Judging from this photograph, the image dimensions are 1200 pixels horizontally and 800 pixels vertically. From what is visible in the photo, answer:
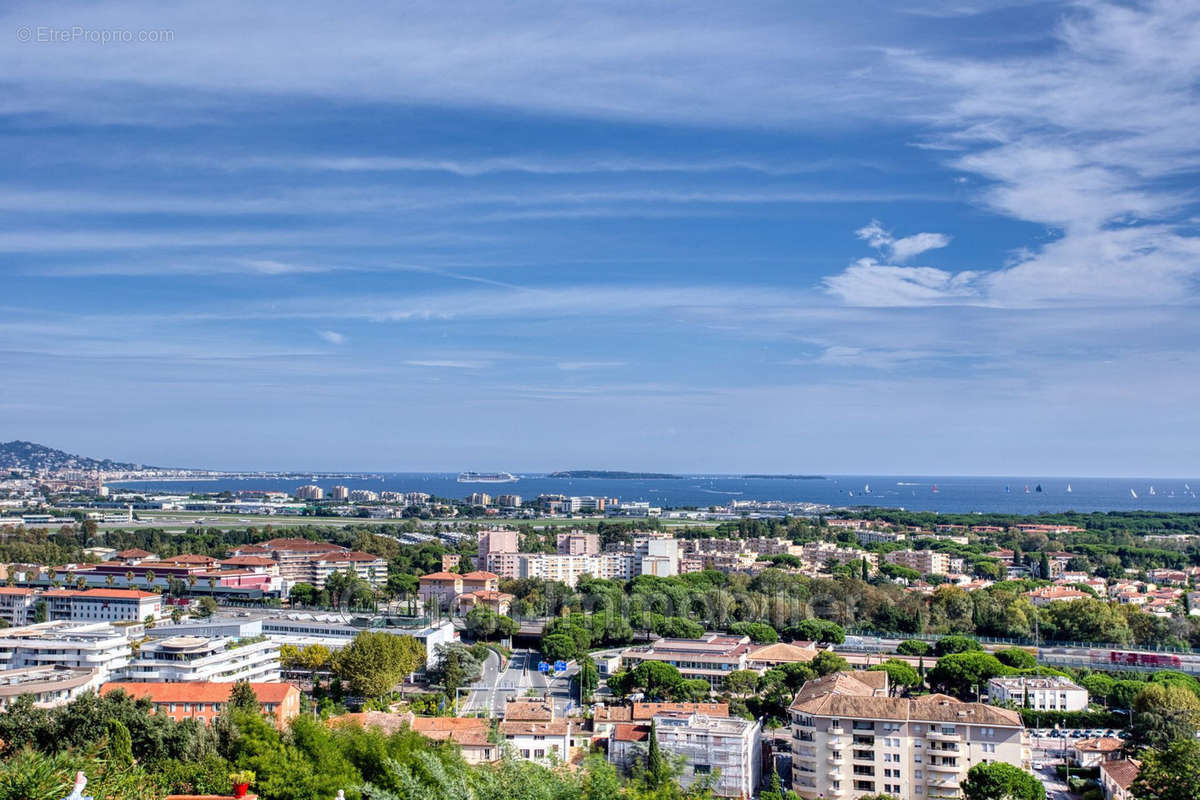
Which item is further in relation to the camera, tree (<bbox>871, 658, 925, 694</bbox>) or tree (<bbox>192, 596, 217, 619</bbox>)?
tree (<bbox>192, 596, 217, 619</bbox>)

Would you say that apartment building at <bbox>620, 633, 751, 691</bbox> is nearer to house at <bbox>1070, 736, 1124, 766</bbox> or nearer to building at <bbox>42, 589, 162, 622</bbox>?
house at <bbox>1070, 736, 1124, 766</bbox>

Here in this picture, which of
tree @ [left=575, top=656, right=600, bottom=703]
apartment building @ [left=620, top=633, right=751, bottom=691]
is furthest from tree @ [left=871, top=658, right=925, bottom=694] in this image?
tree @ [left=575, top=656, right=600, bottom=703]

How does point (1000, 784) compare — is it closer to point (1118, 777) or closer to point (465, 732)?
point (1118, 777)

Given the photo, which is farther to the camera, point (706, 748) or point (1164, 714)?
point (1164, 714)

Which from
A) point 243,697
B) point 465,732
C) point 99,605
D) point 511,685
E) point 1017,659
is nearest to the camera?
point 465,732

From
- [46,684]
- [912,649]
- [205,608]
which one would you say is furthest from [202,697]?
[912,649]

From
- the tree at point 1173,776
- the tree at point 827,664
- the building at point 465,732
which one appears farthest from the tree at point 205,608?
the tree at point 1173,776

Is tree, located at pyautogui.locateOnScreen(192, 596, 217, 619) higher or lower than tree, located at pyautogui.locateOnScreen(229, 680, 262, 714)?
lower
